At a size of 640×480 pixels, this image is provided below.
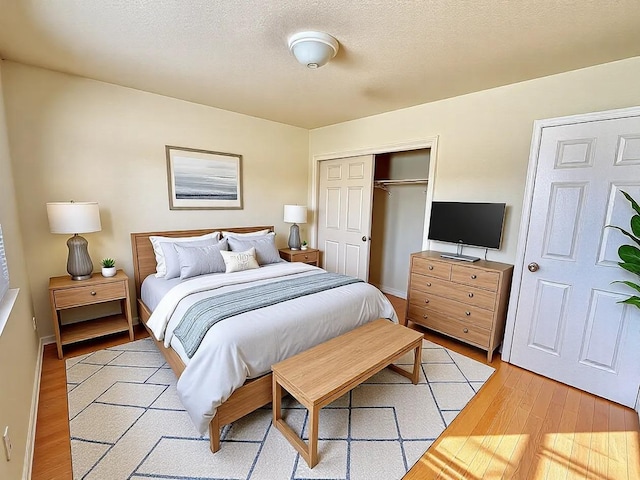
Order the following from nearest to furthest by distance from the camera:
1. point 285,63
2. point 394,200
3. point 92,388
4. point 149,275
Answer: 1. point 92,388
2. point 285,63
3. point 149,275
4. point 394,200

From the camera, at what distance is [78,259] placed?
2.58 metres

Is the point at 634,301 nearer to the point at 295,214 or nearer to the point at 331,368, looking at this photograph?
the point at 331,368

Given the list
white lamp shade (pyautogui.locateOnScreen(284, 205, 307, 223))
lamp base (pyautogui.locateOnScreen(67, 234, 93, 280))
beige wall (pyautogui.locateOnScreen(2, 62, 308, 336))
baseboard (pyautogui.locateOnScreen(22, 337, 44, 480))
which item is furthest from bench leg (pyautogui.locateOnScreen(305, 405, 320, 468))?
white lamp shade (pyautogui.locateOnScreen(284, 205, 307, 223))

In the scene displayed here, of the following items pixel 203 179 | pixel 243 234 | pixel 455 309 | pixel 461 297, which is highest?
pixel 203 179

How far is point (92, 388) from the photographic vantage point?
2.14m

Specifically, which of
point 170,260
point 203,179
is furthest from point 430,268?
point 203,179

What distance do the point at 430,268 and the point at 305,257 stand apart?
181cm

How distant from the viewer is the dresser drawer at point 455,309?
8.67 ft

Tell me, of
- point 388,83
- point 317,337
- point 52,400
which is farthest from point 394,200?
point 52,400

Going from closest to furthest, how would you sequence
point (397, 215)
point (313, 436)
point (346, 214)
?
point (313, 436), point (346, 214), point (397, 215)

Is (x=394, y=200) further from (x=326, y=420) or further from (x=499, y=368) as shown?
(x=326, y=420)

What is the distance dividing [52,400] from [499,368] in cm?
349

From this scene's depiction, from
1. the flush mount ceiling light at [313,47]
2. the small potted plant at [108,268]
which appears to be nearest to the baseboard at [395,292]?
the flush mount ceiling light at [313,47]

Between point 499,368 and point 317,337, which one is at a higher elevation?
point 317,337
